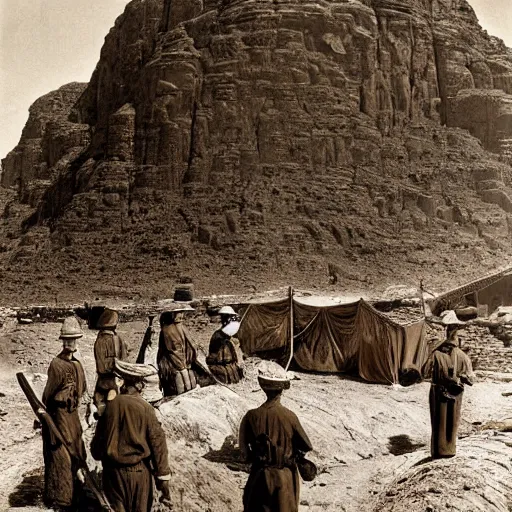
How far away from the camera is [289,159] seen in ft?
168

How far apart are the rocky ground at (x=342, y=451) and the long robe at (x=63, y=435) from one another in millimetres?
461

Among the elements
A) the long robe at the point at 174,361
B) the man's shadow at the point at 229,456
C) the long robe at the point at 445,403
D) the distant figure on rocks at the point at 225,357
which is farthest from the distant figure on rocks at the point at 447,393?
the distant figure on rocks at the point at 225,357

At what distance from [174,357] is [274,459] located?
4.64 meters

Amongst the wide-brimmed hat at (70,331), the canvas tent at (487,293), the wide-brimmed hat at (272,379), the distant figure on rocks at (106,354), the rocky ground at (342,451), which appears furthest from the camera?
the canvas tent at (487,293)

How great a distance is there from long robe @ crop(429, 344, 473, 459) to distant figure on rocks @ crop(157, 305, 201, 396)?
355 cm

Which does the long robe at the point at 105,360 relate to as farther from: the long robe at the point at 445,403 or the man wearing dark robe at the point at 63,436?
the long robe at the point at 445,403

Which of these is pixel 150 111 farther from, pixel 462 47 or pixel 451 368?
pixel 451 368

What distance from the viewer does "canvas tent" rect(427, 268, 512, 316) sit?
1140 inches

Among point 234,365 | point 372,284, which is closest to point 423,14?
point 372,284

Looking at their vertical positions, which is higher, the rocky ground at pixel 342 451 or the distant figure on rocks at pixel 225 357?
the distant figure on rocks at pixel 225 357

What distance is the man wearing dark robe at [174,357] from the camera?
10.8 meters

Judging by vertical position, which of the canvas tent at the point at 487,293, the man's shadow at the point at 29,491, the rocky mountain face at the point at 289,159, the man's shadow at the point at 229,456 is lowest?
the man's shadow at the point at 29,491

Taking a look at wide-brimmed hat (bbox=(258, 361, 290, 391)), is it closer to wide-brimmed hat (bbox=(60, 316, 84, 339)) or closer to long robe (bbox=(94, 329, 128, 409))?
wide-brimmed hat (bbox=(60, 316, 84, 339))

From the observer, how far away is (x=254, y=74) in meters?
52.9
